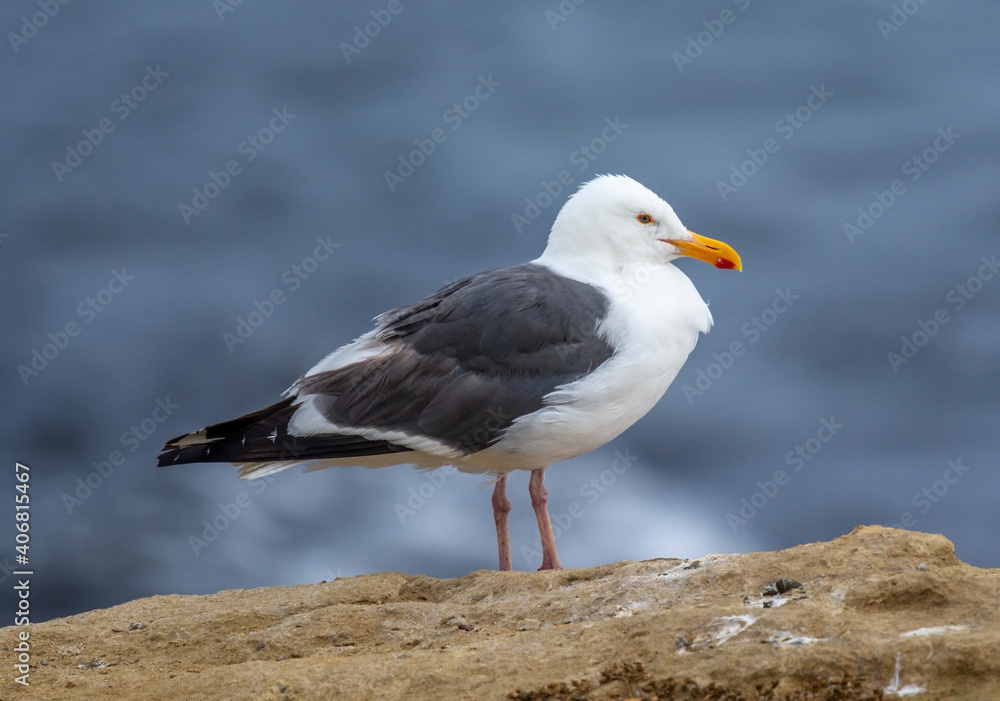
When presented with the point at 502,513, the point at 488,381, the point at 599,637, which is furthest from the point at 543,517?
the point at 599,637

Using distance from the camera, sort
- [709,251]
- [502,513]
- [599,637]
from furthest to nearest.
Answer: [502,513], [709,251], [599,637]

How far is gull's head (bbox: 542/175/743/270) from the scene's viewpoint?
7.89 m

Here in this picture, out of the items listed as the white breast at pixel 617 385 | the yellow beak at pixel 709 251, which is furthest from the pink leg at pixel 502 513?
the yellow beak at pixel 709 251

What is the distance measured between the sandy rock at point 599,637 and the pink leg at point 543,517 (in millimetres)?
1300

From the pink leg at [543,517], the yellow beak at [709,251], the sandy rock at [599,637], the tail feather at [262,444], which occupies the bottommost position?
the sandy rock at [599,637]

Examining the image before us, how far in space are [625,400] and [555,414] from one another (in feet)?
1.73

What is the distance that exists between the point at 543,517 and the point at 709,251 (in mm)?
2363

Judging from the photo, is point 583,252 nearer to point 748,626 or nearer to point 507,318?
point 507,318

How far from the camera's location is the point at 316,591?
6.78 meters

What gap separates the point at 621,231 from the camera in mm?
7891

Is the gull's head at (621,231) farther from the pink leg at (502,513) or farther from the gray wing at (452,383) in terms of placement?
the pink leg at (502,513)

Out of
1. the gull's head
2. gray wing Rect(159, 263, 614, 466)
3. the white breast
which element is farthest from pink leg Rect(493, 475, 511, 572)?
the gull's head

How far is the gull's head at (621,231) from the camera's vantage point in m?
7.89

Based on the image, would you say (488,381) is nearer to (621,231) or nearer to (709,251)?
(621,231)
